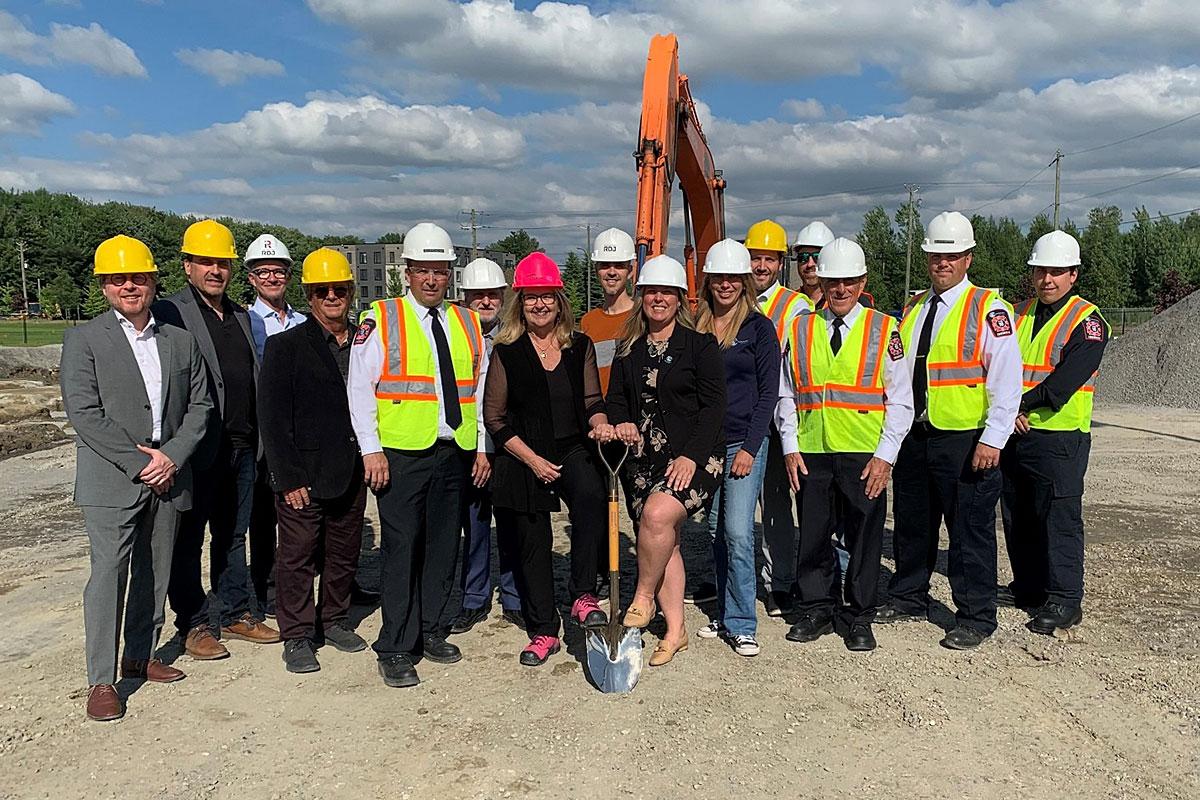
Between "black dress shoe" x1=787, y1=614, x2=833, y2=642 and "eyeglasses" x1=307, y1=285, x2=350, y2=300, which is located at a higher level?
"eyeglasses" x1=307, y1=285, x2=350, y2=300

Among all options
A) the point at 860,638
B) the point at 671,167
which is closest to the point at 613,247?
the point at 860,638

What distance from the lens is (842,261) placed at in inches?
194

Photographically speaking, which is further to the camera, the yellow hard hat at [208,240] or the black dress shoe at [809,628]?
the black dress shoe at [809,628]

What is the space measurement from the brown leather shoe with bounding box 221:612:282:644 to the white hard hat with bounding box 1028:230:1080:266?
16.6 ft

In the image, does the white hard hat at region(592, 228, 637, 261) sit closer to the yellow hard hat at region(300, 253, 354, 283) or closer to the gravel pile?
the yellow hard hat at region(300, 253, 354, 283)

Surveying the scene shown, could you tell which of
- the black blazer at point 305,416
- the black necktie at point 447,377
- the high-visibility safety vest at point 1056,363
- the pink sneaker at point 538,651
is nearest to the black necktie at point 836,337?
the high-visibility safety vest at point 1056,363

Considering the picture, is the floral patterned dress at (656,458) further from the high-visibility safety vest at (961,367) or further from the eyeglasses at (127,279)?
the eyeglasses at (127,279)

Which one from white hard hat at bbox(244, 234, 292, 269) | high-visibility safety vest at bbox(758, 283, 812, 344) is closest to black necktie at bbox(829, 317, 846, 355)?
high-visibility safety vest at bbox(758, 283, 812, 344)

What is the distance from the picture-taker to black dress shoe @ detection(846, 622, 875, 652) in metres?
5.07

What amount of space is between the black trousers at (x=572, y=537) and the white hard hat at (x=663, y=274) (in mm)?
962

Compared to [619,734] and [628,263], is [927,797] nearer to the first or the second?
[619,734]

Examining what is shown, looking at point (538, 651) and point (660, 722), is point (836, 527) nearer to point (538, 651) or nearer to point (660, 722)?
point (660, 722)

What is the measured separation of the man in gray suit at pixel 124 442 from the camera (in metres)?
4.20

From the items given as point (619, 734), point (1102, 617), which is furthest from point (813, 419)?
point (1102, 617)
